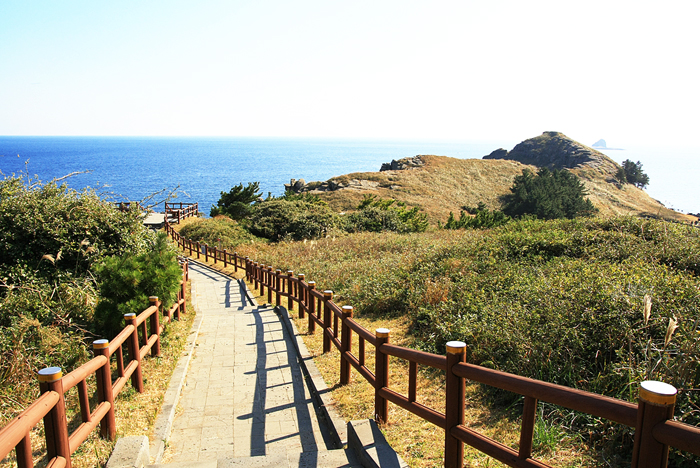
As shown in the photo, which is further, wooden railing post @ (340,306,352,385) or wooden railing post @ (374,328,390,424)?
wooden railing post @ (340,306,352,385)

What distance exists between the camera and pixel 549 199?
128 ft

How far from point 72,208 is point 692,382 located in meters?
9.27

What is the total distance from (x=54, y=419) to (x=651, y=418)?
3614 mm

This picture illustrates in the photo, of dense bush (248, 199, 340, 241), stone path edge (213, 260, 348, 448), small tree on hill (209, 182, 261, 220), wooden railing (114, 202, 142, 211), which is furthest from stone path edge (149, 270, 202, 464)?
small tree on hill (209, 182, 261, 220)

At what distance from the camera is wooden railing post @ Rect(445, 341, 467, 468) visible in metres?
3.20

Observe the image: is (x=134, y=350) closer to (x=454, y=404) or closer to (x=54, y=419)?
(x=54, y=419)

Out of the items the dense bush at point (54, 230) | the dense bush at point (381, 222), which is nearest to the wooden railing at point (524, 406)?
the dense bush at point (54, 230)

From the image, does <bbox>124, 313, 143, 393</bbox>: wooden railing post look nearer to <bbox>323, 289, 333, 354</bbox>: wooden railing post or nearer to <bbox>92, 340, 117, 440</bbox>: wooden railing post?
<bbox>92, 340, 117, 440</bbox>: wooden railing post

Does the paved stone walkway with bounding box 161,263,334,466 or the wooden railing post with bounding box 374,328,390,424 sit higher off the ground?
the wooden railing post with bounding box 374,328,390,424

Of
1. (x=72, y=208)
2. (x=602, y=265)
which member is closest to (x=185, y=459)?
(x=72, y=208)

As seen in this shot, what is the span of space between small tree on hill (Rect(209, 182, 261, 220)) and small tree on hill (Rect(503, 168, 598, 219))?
22620 mm

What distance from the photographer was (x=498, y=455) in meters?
2.82

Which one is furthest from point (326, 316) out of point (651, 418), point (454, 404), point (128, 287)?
point (651, 418)

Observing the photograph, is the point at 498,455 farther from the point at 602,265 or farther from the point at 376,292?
the point at 376,292
